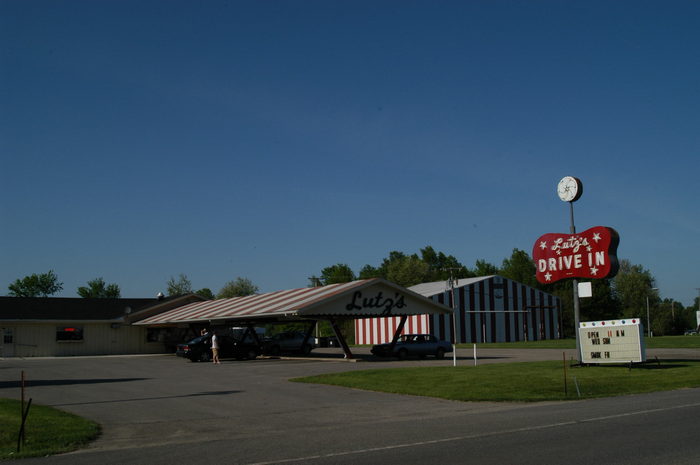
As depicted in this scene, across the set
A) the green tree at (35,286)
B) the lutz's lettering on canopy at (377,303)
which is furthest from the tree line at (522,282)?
the lutz's lettering on canopy at (377,303)

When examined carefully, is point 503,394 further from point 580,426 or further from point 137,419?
point 137,419

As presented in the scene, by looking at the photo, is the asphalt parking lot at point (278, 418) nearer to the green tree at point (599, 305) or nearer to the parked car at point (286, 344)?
the parked car at point (286, 344)

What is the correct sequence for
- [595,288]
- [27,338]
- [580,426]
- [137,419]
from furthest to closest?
1. [595,288]
2. [27,338]
3. [137,419]
4. [580,426]

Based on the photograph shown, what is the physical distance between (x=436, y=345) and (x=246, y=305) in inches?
455

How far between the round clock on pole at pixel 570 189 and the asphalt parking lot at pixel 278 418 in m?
10.5

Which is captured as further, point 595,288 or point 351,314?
point 595,288

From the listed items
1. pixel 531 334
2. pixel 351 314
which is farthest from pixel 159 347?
pixel 531 334

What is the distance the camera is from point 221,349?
36.9 m

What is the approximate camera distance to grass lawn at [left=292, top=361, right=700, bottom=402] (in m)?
17.3

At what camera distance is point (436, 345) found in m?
35.9

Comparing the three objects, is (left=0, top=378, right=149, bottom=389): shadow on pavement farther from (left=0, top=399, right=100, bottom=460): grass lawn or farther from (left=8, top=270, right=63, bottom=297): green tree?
(left=8, top=270, right=63, bottom=297): green tree

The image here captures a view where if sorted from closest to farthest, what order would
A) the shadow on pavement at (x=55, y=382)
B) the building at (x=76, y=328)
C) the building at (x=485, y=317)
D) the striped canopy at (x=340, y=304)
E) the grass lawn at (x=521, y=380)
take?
the grass lawn at (x=521, y=380) → the shadow on pavement at (x=55, y=382) → the striped canopy at (x=340, y=304) → the building at (x=76, y=328) → the building at (x=485, y=317)

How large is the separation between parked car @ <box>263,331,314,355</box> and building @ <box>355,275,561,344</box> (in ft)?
70.5

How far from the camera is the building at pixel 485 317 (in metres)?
63.1
